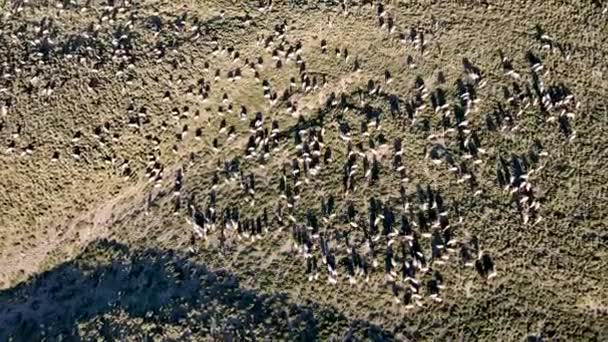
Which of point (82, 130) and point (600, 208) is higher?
point (82, 130)

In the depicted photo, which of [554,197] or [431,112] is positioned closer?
[554,197]

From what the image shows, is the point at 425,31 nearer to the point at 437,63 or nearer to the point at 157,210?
the point at 437,63

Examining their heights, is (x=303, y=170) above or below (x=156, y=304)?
above

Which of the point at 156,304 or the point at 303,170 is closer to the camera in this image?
the point at 156,304

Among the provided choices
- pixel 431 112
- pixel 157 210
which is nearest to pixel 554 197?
pixel 431 112

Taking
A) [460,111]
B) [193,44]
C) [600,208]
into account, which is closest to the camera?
[600,208]

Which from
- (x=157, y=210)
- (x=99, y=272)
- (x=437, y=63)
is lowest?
(x=99, y=272)
